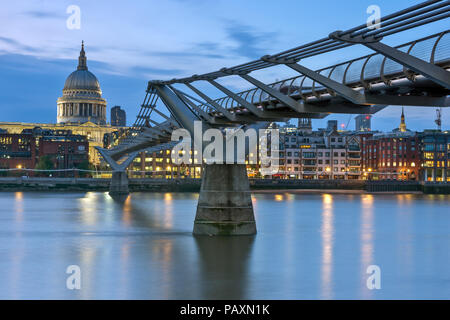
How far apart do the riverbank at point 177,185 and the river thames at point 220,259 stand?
68634 mm

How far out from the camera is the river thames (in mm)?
25188

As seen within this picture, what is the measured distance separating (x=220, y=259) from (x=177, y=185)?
317 ft

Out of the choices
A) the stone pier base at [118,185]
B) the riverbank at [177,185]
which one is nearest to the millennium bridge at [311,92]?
the stone pier base at [118,185]

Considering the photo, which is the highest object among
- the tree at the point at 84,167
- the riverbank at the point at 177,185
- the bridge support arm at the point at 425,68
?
the bridge support arm at the point at 425,68

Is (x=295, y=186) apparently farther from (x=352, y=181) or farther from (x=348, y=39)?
(x=348, y=39)

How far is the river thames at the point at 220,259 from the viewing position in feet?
82.6

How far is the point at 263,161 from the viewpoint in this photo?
156250 mm

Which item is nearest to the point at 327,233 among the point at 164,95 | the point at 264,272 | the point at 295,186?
the point at 164,95

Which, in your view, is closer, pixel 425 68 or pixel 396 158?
pixel 425 68

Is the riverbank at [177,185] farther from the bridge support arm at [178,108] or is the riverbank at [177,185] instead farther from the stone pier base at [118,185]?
the bridge support arm at [178,108]

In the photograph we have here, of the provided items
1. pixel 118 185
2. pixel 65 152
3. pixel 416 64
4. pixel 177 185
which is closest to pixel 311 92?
pixel 416 64

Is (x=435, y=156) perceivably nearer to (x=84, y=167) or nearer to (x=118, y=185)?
(x=84, y=167)

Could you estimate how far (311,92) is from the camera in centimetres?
2856

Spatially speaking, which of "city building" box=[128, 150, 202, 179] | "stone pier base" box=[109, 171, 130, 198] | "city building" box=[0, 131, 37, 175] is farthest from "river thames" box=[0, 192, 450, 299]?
"city building" box=[0, 131, 37, 175]
